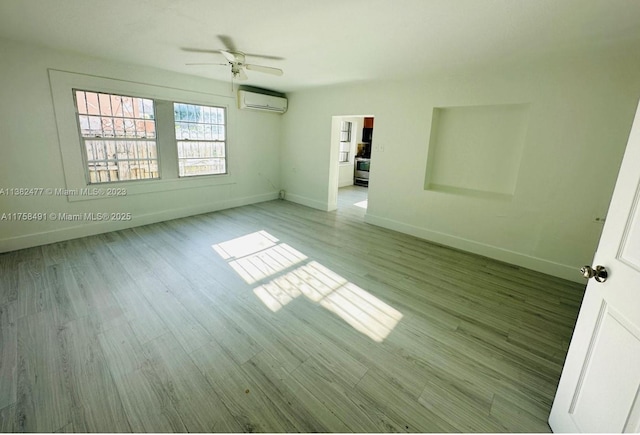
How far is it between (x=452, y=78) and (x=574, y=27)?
1.67 meters

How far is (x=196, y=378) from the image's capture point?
1.75 m

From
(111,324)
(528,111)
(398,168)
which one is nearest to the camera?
(111,324)

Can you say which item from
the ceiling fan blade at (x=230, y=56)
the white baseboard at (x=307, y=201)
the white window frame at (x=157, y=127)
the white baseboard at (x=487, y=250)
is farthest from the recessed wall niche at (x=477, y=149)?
the white window frame at (x=157, y=127)

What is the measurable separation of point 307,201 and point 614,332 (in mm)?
5354

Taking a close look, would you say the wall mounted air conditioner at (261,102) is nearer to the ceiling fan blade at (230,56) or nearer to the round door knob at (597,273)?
the ceiling fan blade at (230,56)

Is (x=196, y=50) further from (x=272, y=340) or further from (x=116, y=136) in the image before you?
(x=272, y=340)

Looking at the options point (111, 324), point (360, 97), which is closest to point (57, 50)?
point (111, 324)

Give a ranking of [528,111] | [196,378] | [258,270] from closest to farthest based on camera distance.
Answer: [196,378] < [258,270] < [528,111]

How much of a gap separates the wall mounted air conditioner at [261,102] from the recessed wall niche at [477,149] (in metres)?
3.31

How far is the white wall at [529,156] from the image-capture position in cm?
291

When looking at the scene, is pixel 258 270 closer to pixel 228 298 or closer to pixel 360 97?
pixel 228 298

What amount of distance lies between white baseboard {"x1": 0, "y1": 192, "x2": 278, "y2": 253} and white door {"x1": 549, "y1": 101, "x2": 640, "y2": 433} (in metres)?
5.42

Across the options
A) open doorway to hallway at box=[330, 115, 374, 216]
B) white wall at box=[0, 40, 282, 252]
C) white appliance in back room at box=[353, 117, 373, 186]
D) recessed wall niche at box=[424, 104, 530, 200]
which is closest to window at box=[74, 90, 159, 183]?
white wall at box=[0, 40, 282, 252]

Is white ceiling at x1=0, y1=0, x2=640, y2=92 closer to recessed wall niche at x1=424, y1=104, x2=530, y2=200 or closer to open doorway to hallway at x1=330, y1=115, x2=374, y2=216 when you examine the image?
recessed wall niche at x1=424, y1=104, x2=530, y2=200
